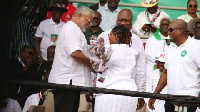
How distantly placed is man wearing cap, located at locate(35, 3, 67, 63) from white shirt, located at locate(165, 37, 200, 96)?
338 cm

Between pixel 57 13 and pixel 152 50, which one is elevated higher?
pixel 57 13

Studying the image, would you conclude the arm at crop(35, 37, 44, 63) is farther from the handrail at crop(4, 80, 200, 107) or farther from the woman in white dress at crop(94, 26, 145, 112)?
the handrail at crop(4, 80, 200, 107)

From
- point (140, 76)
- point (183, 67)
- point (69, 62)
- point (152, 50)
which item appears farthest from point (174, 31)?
point (152, 50)

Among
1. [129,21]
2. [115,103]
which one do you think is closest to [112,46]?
[115,103]

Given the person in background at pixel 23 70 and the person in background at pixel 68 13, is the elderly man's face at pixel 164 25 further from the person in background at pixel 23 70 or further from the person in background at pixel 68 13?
the person in background at pixel 23 70

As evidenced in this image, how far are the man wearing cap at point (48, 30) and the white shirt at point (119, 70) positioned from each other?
3.63 metres

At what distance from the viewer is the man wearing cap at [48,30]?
8.45 m

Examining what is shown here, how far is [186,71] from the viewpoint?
215 inches

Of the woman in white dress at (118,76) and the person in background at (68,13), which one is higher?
the person in background at (68,13)

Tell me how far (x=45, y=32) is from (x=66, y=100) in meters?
4.43

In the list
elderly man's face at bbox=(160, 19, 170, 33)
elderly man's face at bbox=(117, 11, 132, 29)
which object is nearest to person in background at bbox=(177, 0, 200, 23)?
elderly man's face at bbox=(160, 19, 170, 33)

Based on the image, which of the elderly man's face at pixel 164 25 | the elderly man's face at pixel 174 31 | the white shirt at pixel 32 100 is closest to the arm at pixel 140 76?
the elderly man's face at pixel 174 31

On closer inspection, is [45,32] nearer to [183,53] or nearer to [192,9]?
[192,9]

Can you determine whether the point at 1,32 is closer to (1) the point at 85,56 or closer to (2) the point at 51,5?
(1) the point at 85,56
